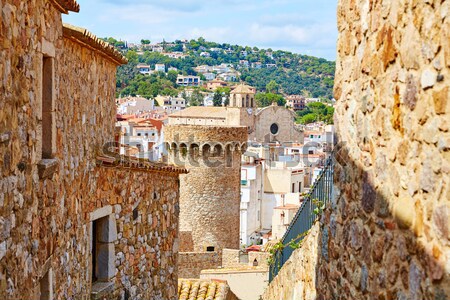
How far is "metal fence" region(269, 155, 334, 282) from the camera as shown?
763cm

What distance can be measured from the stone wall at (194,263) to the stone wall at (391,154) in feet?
81.2

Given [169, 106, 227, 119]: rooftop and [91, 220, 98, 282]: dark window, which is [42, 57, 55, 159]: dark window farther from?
[169, 106, 227, 119]: rooftop

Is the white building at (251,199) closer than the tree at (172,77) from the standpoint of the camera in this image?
Yes

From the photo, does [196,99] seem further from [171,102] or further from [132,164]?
[132,164]

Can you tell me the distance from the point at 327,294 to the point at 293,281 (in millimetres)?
2765

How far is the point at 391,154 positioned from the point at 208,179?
91.3ft

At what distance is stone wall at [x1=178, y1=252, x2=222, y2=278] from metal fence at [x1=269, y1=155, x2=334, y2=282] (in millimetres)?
18112

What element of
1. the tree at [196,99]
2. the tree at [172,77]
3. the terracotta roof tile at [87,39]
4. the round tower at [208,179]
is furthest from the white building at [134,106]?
the terracotta roof tile at [87,39]

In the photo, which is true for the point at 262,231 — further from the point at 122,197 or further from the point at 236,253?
the point at 122,197

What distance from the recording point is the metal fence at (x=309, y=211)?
25.0 feet

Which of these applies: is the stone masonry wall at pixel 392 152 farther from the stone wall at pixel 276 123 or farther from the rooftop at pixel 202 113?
the stone wall at pixel 276 123

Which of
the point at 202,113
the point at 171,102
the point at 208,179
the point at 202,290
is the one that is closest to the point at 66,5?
the point at 202,290

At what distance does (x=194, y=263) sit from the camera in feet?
99.9

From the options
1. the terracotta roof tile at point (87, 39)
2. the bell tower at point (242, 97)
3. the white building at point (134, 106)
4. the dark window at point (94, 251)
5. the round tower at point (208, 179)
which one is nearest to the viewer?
the terracotta roof tile at point (87, 39)
